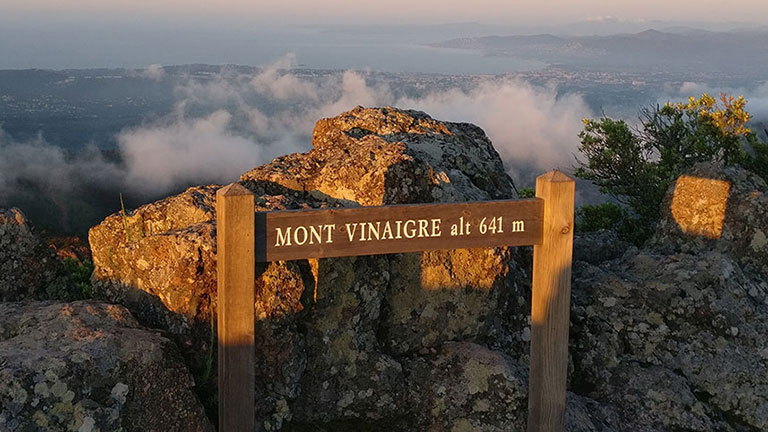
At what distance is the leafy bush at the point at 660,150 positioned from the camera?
17516 mm

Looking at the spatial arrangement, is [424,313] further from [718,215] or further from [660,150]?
[660,150]

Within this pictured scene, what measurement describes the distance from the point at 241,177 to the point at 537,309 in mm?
3716

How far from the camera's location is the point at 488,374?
809 centimetres

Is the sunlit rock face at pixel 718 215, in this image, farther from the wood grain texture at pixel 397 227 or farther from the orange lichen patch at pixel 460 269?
the wood grain texture at pixel 397 227

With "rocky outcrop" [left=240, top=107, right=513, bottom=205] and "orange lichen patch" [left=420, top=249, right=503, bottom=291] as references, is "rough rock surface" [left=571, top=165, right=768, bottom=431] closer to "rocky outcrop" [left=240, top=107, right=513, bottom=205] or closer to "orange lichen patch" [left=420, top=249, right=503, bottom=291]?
"orange lichen patch" [left=420, top=249, right=503, bottom=291]

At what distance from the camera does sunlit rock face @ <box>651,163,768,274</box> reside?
1174 centimetres

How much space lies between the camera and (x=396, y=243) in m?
6.89

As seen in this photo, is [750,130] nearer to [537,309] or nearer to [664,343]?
[664,343]

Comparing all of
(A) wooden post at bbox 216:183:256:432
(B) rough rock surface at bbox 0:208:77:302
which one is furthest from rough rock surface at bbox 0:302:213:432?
(B) rough rock surface at bbox 0:208:77:302

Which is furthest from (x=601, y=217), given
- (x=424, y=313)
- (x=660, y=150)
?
(x=424, y=313)

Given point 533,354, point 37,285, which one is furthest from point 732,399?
point 37,285

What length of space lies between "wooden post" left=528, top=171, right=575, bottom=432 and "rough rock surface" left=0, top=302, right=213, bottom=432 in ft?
10.4

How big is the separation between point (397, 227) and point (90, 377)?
285cm

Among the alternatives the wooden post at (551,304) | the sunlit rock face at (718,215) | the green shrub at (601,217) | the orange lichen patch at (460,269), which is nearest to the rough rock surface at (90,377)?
the orange lichen patch at (460,269)
